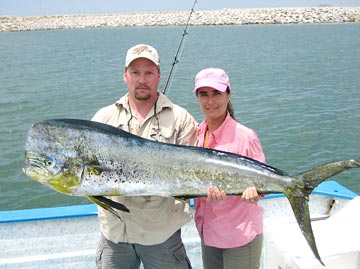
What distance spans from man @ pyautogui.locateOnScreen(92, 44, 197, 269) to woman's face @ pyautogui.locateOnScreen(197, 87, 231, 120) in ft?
0.54

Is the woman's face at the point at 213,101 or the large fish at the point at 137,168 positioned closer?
the large fish at the point at 137,168

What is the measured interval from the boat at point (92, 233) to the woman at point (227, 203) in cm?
64

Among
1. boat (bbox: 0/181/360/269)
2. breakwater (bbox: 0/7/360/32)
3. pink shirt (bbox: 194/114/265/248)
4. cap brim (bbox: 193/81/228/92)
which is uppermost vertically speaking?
breakwater (bbox: 0/7/360/32)

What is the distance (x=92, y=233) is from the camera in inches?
150

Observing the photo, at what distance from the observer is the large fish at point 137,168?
7.41ft

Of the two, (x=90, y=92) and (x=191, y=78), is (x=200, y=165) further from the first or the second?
(x=191, y=78)

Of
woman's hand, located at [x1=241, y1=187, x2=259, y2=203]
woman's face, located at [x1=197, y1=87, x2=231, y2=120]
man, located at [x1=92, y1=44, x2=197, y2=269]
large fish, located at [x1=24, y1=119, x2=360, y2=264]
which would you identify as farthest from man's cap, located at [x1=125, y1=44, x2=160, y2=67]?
woman's hand, located at [x1=241, y1=187, x2=259, y2=203]

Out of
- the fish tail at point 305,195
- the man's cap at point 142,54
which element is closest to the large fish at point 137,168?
the fish tail at point 305,195

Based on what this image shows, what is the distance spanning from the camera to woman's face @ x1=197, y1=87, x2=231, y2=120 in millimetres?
2643

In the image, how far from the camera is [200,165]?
241cm

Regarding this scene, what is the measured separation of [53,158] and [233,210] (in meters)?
1.20

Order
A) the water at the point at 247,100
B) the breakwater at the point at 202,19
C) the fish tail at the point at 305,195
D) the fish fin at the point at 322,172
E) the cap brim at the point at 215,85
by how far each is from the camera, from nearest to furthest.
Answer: the fish fin at the point at 322,172
the fish tail at the point at 305,195
the cap brim at the point at 215,85
the water at the point at 247,100
the breakwater at the point at 202,19

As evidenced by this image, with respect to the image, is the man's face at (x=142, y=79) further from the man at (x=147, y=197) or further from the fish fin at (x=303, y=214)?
the fish fin at (x=303, y=214)

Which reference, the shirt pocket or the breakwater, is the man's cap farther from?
the breakwater
